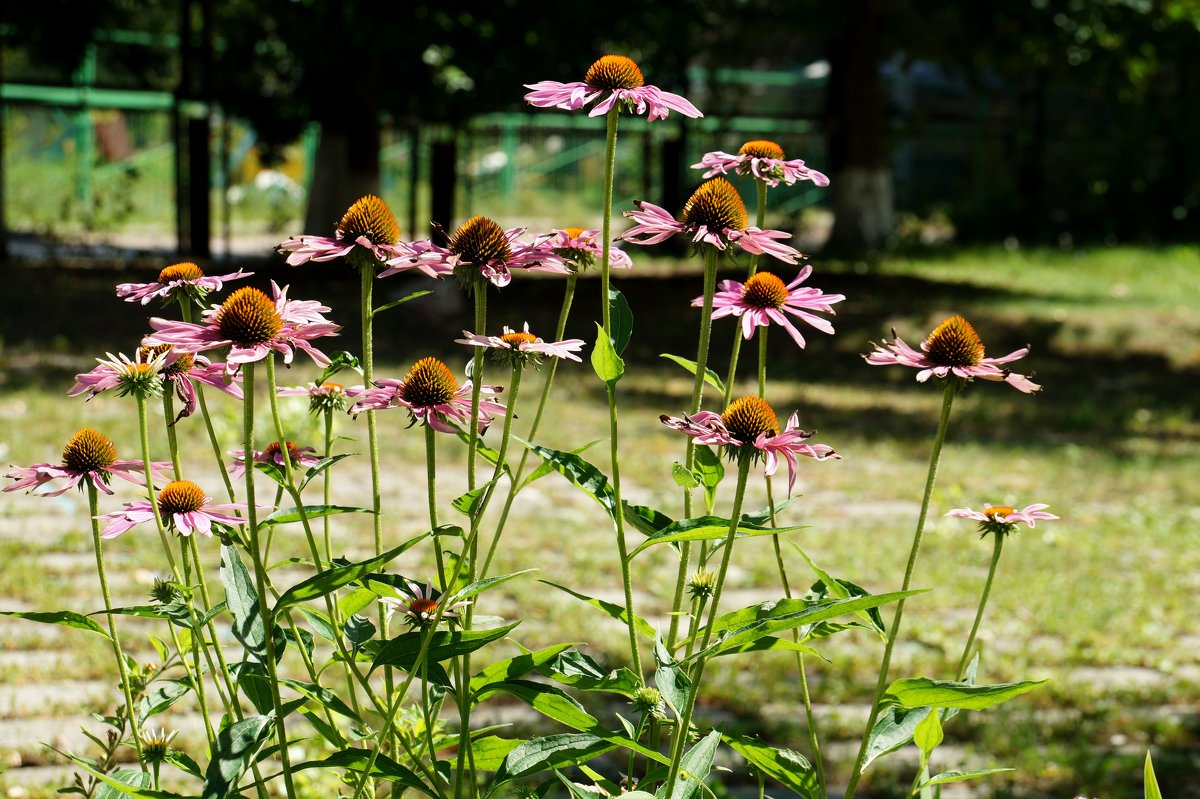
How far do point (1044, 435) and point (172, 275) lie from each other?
6721mm

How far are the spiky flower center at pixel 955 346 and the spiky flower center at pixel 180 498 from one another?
2.62 ft

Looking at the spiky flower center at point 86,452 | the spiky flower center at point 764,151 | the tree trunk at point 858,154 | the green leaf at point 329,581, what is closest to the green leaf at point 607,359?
the green leaf at point 329,581

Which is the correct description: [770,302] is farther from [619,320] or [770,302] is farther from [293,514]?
[293,514]

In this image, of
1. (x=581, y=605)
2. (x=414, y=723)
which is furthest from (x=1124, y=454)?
(x=414, y=723)

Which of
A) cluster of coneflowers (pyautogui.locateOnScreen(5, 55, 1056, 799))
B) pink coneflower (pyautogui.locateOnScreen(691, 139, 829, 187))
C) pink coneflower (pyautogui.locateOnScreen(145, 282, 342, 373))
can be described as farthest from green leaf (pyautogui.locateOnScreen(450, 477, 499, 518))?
pink coneflower (pyautogui.locateOnScreen(691, 139, 829, 187))

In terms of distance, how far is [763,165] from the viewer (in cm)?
156

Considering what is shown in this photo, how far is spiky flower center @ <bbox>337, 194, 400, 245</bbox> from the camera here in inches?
58.1

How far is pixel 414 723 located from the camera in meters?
1.79

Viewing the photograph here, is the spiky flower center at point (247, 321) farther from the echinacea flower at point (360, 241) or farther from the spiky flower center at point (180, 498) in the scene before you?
the spiky flower center at point (180, 498)

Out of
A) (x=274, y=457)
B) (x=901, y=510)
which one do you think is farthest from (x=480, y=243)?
(x=901, y=510)

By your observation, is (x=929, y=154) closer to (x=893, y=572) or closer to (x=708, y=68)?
(x=708, y=68)

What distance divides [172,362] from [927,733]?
0.88 m

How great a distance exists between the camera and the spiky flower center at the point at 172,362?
1.48 meters

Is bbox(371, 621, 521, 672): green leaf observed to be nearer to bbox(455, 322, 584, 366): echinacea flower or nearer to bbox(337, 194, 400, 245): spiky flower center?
bbox(455, 322, 584, 366): echinacea flower
